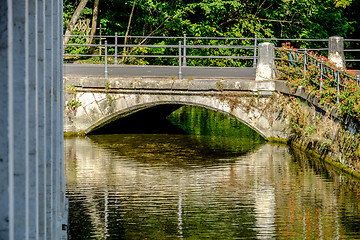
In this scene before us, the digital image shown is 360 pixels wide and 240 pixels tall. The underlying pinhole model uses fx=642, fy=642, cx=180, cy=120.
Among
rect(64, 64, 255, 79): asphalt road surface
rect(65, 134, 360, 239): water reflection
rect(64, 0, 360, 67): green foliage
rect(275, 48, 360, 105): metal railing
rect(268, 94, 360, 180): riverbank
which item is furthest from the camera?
rect(64, 0, 360, 67): green foliage

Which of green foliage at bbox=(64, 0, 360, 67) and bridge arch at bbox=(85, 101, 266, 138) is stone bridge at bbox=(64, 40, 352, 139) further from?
green foliage at bbox=(64, 0, 360, 67)

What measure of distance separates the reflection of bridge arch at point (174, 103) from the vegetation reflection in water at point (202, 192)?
59cm

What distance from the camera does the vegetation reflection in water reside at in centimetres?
824

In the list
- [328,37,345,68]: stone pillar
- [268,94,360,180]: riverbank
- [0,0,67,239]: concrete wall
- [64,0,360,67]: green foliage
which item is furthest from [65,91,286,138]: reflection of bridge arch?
[0,0,67,239]: concrete wall

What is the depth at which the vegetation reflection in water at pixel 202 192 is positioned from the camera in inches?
324

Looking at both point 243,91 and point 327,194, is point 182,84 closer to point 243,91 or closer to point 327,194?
point 243,91

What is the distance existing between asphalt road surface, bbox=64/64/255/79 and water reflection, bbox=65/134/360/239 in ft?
7.80

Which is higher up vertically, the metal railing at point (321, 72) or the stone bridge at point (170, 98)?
the metal railing at point (321, 72)

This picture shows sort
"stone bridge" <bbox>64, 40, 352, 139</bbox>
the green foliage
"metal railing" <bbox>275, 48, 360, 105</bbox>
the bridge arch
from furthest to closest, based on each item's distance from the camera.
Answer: the green foliage < the bridge arch < "stone bridge" <bbox>64, 40, 352, 139</bbox> < "metal railing" <bbox>275, 48, 360, 105</bbox>

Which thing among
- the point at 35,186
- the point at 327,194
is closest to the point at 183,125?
the point at 327,194

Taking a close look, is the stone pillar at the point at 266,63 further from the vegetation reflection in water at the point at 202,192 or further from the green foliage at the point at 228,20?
the green foliage at the point at 228,20

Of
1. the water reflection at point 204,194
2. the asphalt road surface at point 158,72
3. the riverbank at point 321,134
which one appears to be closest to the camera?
the water reflection at point 204,194

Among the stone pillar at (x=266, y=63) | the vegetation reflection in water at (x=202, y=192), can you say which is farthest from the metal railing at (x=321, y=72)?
the vegetation reflection in water at (x=202, y=192)

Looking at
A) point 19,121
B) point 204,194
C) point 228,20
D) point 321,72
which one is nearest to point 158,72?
point 321,72
